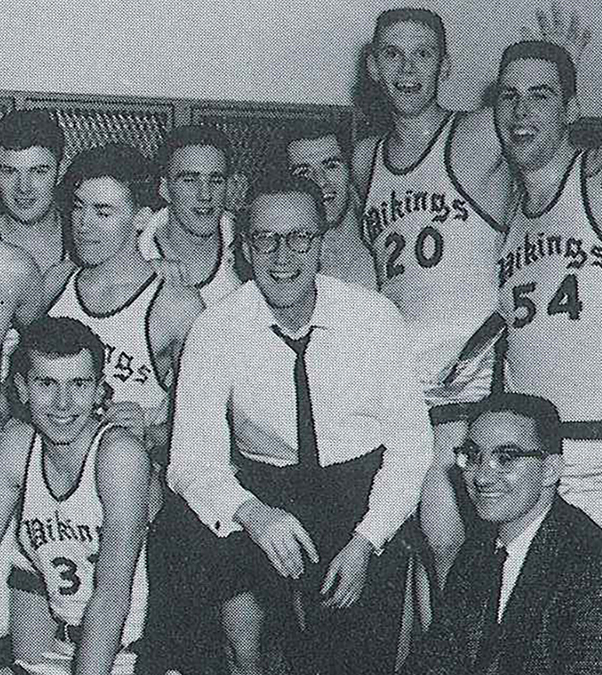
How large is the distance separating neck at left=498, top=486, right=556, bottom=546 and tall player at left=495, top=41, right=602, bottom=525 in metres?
0.11

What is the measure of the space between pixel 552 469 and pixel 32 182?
60 centimetres

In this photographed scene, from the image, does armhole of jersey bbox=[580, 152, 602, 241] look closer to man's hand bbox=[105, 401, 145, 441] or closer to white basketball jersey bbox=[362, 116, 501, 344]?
white basketball jersey bbox=[362, 116, 501, 344]

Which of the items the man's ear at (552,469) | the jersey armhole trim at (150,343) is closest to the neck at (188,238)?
the jersey armhole trim at (150,343)

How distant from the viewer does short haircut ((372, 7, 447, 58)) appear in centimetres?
123

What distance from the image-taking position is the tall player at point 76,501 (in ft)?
3.35

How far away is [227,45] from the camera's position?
1259 millimetres

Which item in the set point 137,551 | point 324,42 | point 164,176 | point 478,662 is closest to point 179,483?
point 137,551

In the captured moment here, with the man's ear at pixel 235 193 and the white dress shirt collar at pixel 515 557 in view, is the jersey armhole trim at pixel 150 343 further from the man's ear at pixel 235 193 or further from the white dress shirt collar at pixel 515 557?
the white dress shirt collar at pixel 515 557

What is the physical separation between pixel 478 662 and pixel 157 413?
0.40m

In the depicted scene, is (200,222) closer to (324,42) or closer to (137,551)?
(324,42)

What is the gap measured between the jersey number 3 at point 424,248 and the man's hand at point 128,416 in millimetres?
308

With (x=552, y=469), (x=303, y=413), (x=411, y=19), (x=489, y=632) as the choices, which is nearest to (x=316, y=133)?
(x=411, y=19)

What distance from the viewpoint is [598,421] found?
1138 millimetres

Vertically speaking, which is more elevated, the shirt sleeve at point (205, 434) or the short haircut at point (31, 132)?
the short haircut at point (31, 132)
